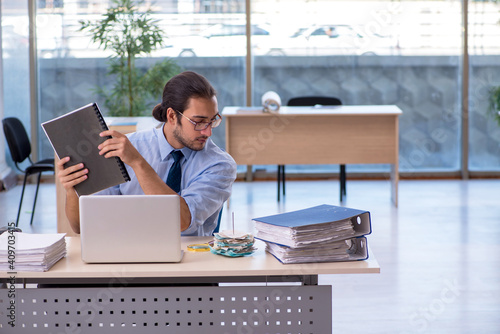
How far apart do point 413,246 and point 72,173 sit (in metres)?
3.23

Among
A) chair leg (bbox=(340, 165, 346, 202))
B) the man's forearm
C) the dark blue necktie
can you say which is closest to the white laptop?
the man's forearm

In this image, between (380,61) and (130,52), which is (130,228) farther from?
(380,61)

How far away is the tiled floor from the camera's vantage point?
3725mm

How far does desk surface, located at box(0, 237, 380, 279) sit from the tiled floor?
1.29ft

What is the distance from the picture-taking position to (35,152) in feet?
25.7

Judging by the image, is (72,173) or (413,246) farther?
(413,246)

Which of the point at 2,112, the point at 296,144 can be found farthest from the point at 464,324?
the point at 2,112

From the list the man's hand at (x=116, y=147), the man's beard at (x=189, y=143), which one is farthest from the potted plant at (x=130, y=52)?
the man's hand at (x=116, y=147)

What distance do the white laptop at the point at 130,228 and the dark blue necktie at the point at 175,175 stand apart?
1.82ft

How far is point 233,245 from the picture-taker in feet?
7.84

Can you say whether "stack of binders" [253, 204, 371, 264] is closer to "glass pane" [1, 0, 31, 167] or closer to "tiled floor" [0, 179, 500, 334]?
"tiled floor" [0, 179, 500, 334]

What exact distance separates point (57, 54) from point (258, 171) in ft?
8.14

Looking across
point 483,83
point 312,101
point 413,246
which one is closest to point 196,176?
point 413,246

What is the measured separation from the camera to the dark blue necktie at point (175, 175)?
110 inches
